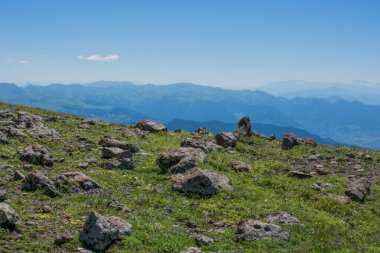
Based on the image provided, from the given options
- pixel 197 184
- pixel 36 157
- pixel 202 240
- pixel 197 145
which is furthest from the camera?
pixel 197 145

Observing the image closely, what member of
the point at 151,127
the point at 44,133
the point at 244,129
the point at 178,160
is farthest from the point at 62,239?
the point at 244,129

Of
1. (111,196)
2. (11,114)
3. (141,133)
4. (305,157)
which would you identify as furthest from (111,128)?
(111,196)

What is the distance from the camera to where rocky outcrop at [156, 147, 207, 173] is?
27.3m

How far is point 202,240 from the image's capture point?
53.3ft

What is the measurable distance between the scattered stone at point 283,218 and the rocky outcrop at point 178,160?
8292 millimetres

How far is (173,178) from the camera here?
25.2 metres

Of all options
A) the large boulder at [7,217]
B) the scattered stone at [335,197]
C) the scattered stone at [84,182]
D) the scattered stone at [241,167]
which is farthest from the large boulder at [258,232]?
the scattered stone at [241,167]

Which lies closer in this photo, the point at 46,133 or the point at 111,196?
the point at 111,196

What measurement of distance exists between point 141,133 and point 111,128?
5408mm

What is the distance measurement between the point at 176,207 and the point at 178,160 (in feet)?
26.5

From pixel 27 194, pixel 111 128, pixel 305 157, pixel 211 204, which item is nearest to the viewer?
pixel 27 194

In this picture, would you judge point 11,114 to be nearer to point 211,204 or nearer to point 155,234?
point 211,204

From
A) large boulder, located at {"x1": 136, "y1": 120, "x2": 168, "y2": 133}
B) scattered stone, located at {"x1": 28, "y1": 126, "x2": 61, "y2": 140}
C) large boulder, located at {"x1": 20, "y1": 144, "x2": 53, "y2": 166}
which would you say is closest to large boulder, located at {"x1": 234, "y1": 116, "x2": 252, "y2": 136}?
large boulder, located at {"x1": 136, "y1": 120, "x2": 168, "y2": 133}

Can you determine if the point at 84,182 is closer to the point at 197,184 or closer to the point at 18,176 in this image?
the point at 18,176
